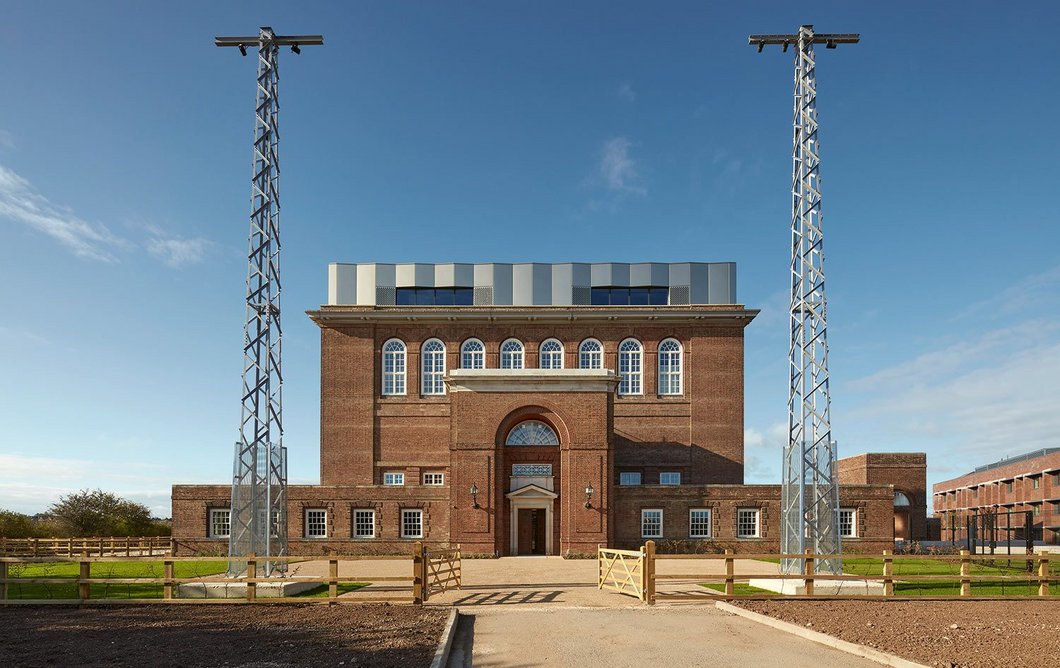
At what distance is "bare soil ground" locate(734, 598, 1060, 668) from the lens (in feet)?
41.1

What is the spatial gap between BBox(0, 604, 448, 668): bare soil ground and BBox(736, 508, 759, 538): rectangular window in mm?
23042

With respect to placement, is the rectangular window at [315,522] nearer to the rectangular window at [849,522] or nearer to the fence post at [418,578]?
the fence post at [418,578]

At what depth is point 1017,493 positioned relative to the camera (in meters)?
67.6

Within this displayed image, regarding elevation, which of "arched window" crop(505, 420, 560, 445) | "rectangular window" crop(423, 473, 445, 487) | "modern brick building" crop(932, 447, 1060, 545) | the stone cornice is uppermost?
the stone cornice

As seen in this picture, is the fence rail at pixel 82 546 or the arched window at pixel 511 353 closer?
the fence rail at pixel 82 546

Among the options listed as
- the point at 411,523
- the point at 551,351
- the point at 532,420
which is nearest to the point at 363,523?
the point at 411,523

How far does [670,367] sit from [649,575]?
26217 mm

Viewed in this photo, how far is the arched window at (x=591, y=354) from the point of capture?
43906 mm

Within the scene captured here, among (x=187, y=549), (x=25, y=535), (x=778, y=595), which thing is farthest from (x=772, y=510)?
(x=25, y=535)

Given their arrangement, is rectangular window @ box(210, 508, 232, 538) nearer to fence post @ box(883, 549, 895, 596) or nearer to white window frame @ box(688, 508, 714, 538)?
white window frame @ box(688, 508, 714, 538)

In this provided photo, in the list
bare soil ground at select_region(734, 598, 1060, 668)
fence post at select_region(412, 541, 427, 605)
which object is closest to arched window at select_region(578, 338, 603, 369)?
bare soil ground at select_region(734, 598, 1060, 668)

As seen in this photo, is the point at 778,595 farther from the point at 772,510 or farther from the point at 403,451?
the point at 403,451

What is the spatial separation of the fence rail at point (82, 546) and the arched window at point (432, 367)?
14.4 meters

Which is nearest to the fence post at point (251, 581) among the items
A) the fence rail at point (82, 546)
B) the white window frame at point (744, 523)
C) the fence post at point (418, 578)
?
the fence post at point (418, 578)
